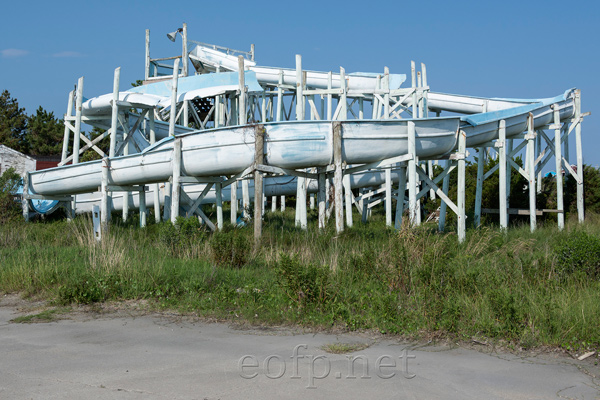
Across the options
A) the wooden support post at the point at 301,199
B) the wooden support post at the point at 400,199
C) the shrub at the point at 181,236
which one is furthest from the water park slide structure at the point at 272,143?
the wooden support post at the point at 301,199

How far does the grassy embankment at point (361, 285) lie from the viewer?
701cm

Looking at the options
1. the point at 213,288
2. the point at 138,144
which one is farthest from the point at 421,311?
the point at 138,144

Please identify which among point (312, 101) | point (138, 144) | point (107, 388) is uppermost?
point (312, 101)

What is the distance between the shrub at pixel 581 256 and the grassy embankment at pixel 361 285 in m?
0.02

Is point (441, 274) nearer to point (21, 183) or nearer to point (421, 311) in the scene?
point (421, 311)

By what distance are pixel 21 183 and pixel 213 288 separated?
1359cm

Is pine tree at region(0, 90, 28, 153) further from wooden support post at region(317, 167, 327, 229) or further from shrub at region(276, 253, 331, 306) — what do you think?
shrub at region(276, 253, 331, 306)

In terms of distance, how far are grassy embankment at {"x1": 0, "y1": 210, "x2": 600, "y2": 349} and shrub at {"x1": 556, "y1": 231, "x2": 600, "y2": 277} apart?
2 centimetres

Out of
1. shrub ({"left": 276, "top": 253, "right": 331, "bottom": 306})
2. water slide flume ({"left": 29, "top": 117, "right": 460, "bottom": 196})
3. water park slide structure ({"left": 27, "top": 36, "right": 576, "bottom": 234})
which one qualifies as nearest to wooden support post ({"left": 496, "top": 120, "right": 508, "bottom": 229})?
water park slide structure ({"left": 27, "top": 36, "right": 576, "bottom": 234})

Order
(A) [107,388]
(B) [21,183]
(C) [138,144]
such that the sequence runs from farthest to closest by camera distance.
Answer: (C) [138,144] → (B) [21,183] → (A) [107,388]

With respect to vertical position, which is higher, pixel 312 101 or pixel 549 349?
pixel 312 101

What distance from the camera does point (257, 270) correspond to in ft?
34.2

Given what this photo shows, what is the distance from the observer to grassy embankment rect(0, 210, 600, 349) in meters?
7.01

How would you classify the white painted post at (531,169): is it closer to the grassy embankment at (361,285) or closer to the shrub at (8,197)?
the grassy embankment at (361,285)
